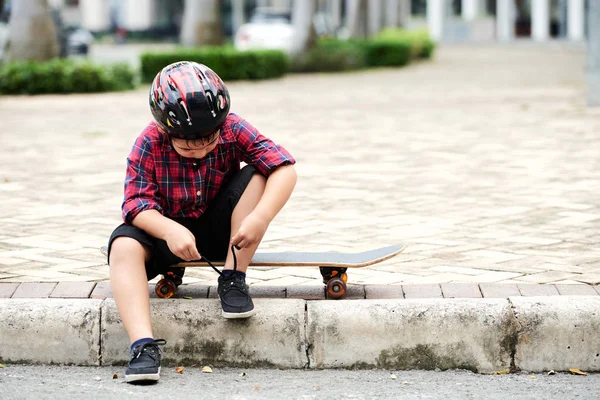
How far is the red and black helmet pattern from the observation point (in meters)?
3.64

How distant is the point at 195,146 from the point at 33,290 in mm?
926

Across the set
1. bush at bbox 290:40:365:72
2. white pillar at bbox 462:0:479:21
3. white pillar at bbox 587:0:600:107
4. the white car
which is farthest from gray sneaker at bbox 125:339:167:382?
white pillar at bbox 462:0:479:21

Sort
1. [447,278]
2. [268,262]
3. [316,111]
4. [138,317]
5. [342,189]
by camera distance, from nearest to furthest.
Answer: [138,317]
[268,262]
[447,278]
[342,189]
[316,111]

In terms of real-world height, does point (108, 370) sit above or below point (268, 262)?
below

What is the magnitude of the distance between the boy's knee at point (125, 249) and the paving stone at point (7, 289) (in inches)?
22.3

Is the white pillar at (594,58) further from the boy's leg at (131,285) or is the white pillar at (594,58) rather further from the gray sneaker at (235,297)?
the boy's leg at (131,285)

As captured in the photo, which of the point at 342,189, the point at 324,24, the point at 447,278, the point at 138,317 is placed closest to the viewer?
the point at 138,317

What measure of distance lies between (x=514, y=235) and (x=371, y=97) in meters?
10.5

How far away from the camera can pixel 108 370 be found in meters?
3.71

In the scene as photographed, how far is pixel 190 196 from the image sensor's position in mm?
3873

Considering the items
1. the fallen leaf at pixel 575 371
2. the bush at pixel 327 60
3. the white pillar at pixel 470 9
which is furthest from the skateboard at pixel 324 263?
the white pillar at pixel 470 9

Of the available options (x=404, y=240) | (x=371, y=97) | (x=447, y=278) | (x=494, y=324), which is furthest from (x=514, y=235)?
(x=371, y=97)

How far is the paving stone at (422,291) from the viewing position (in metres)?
3.96

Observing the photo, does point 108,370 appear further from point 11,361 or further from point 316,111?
point 316,111
